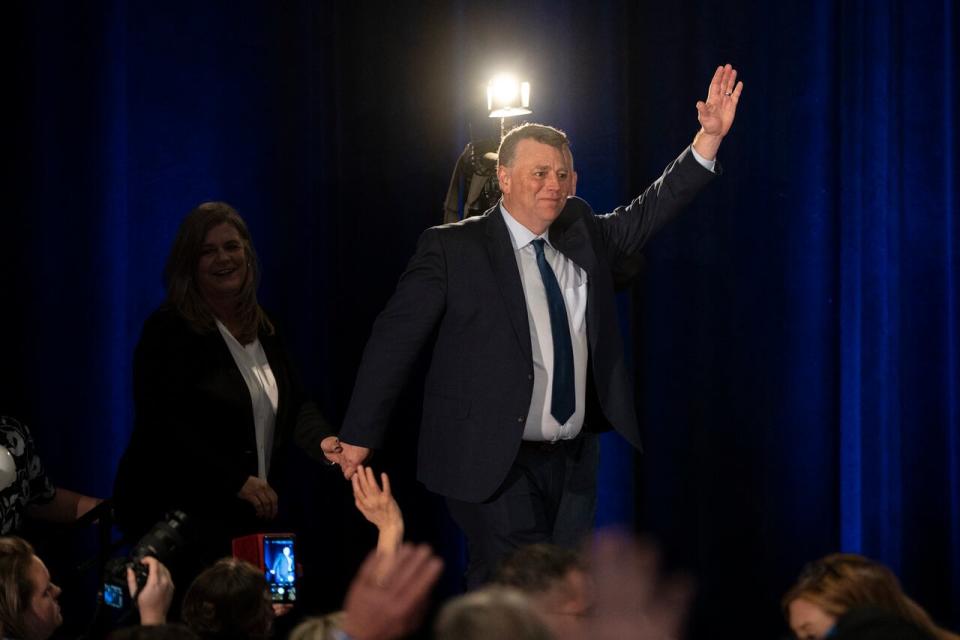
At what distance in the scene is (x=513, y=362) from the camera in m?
3.15

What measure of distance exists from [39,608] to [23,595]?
1.7 inches

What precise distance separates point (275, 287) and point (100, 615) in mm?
1771

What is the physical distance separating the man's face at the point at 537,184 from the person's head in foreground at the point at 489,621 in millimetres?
1747

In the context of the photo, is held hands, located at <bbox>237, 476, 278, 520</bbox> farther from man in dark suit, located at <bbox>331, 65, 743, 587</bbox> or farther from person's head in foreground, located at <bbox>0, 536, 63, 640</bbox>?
person's head in foreground, located at <bbox>0, 536, 63, 640</bbox>

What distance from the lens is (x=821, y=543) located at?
4.41 metres

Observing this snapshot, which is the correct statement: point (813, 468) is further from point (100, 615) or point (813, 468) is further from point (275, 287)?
point (100, 615)

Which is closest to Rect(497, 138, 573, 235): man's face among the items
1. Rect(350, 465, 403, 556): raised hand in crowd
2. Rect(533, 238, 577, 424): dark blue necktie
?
Rect(533, 238, 577, 424): dark blue necktie

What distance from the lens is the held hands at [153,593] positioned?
2.60m

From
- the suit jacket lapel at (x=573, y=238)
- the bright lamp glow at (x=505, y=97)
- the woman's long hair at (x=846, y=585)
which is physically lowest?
the woman's long hair at (x=846, y=585)

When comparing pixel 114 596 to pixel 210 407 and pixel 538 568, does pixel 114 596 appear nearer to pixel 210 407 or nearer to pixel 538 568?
pixel 210 407

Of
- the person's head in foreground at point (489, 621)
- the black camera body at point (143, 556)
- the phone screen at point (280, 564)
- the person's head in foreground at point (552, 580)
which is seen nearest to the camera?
the person's head in foreground at point (489, 621)

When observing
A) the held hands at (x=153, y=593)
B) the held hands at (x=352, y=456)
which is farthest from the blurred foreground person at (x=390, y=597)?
the held hands at (x=352, y=456)

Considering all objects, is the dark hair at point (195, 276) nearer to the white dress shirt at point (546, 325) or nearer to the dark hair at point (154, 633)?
the white dress shirt at point (546, 325)

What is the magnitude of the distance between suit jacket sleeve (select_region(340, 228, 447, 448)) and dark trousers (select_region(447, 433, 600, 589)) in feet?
0.88
